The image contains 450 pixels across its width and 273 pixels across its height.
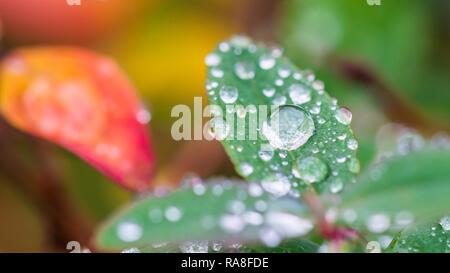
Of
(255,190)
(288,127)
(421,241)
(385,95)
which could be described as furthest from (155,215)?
(385,95)

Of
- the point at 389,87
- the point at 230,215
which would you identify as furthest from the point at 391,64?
the point at 230,215

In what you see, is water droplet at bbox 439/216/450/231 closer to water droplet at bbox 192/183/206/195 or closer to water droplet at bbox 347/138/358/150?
water droplet at bbox 347/138/358/150

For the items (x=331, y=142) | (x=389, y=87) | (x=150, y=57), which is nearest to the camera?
(x=331, y=142)

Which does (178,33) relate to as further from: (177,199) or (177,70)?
(177,199)

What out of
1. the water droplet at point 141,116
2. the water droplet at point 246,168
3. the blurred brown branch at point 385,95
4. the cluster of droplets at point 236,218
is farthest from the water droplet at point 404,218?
the blurred brown branch at point 385,95

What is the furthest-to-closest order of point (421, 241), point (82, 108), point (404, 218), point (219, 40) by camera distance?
point (219, 40) < point (82, 108) < point (404, 218) < point (421, 241)

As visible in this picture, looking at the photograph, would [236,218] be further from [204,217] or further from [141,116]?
[141,116]
